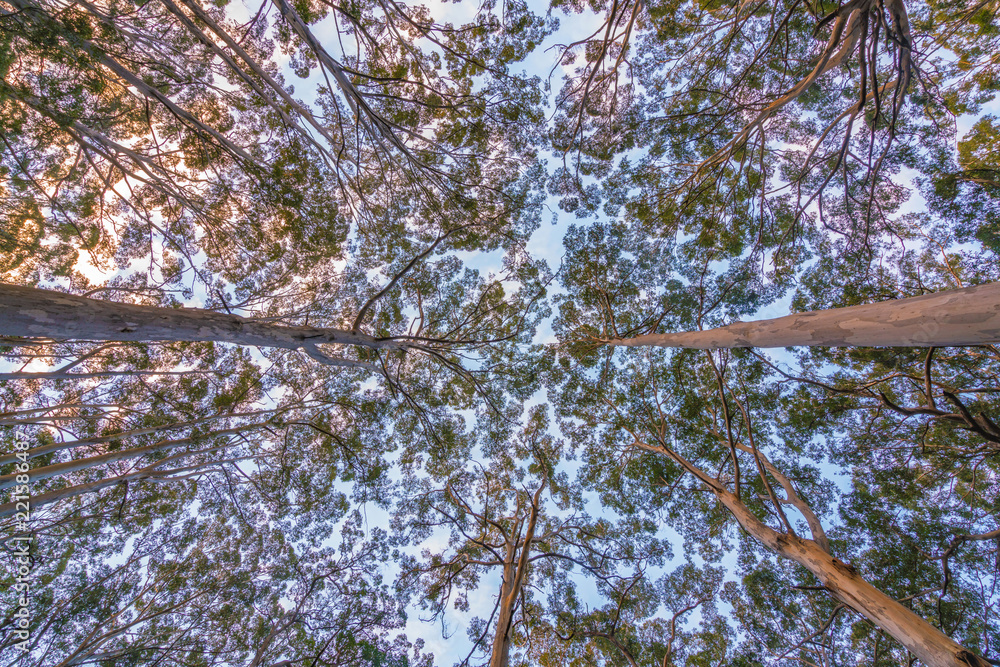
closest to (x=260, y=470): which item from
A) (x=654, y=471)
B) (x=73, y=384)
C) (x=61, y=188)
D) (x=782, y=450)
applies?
(x=73, y=384)

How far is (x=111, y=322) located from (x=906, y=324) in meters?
5.92

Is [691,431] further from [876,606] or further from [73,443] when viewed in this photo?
[73,443]

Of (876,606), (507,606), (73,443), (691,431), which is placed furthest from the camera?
(691,431)

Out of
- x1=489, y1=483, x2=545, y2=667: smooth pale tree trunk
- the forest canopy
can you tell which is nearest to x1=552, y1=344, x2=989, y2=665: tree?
the forest canopy

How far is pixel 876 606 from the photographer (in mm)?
3412

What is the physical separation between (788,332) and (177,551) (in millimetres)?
12769

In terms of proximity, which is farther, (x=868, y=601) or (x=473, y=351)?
(x=473, y=351)

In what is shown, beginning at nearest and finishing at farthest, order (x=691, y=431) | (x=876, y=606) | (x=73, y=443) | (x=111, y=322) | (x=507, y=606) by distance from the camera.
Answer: (x=111, y=322)
(x=876, y=606)
(x=73, y=443)
(x=507, y=606)
(x=691, y=431)

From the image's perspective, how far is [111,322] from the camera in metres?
2.83

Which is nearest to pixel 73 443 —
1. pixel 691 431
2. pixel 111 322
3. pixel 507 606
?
pixel 111 322

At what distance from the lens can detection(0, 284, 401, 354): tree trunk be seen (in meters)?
2.40

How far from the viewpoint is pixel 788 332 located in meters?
3.25

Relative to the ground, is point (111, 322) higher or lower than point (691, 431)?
lower

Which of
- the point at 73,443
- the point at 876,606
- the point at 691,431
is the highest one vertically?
the point at 691,431
